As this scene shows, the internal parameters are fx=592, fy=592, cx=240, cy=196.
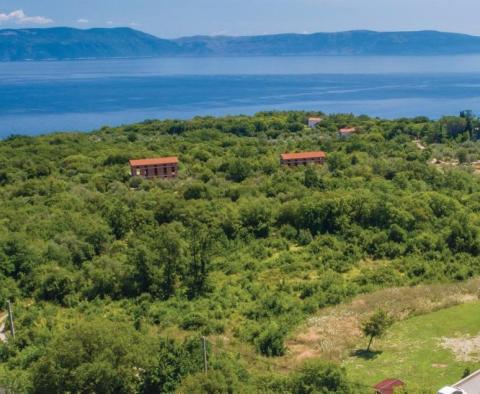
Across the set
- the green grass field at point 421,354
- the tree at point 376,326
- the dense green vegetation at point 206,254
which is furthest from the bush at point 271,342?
the tree at point 376,326

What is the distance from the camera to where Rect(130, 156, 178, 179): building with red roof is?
47.9 meters

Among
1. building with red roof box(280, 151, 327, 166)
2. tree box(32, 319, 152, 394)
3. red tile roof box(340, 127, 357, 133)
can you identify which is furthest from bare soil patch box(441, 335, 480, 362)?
red tile roof box(340, 127, 357, 133)

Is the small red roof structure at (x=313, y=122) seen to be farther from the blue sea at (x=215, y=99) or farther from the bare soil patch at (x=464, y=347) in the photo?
the bare soil patch at (x=464, y=347)

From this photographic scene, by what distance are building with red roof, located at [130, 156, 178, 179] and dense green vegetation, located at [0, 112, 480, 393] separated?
1111 mm

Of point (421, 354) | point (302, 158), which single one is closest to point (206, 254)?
point (421, 354)

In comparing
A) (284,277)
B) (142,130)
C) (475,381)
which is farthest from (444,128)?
(475,381)

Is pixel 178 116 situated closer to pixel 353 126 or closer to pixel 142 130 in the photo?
pixel 142 130

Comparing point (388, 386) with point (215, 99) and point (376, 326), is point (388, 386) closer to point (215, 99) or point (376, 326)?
point (376, 326)

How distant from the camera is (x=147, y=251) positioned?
28.4 metres

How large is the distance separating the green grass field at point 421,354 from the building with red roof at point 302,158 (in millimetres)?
26792

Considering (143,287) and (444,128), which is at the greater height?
(444,128)

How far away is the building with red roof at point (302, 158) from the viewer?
1988 inches

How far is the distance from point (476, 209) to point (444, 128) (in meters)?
28.8

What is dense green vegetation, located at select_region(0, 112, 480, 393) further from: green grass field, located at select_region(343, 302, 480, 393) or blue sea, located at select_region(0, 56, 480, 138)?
blue sea, located at select_region(0, 56, 480, 138)
